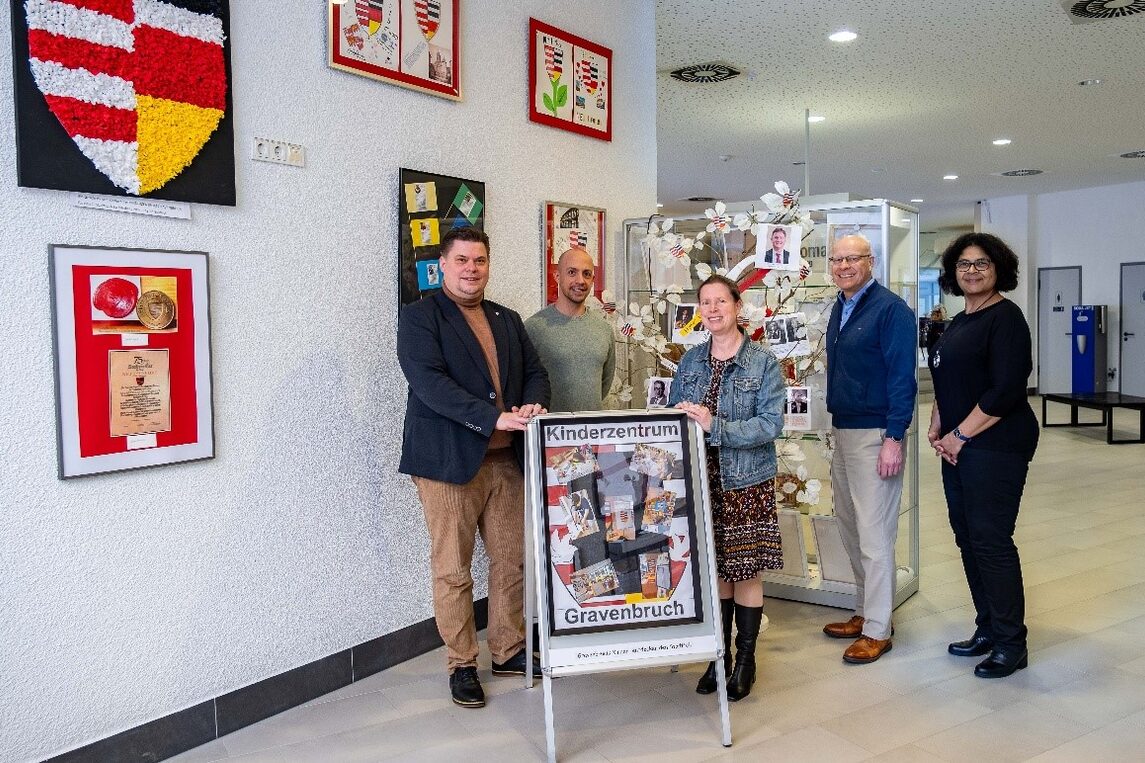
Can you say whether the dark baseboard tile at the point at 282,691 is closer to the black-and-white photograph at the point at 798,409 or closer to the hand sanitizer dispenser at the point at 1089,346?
the black-and-white photograph at the point at 798,409

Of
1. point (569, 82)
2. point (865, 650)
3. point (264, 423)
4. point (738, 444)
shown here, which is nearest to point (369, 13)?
point (569, 82)

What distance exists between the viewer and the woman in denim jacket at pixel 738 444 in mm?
2912

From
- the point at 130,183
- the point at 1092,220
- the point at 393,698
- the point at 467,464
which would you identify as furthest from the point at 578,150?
the point at 1092,220

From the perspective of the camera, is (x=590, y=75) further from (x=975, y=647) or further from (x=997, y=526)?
(x=975, y=647)

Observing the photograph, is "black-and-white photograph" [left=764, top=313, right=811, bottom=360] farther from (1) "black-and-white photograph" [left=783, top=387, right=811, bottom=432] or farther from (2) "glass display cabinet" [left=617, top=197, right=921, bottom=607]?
(1) "black-and-white photograph" [left=783, top=387, right=811, bottom=432]

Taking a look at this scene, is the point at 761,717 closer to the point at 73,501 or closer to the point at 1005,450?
the point at 1005,450

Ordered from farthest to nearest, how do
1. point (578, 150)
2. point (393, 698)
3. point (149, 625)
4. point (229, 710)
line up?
point (578, 150)
point (393, 698)
point (229, 710)
point (149, 625)

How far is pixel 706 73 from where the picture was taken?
6.54 meters

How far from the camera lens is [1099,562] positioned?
190 inches

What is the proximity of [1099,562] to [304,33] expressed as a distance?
4.66 metres

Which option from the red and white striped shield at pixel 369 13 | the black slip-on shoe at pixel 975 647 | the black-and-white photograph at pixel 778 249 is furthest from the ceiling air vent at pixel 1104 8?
the red and white striped shield at pixel 369 13

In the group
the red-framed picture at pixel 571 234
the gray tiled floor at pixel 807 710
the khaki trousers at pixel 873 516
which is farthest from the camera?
the red-framed picture at pixel 571 234

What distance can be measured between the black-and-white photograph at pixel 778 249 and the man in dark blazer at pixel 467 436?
3.86ft

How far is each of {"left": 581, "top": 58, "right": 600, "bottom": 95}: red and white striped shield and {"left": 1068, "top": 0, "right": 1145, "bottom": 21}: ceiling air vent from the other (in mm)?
2852
